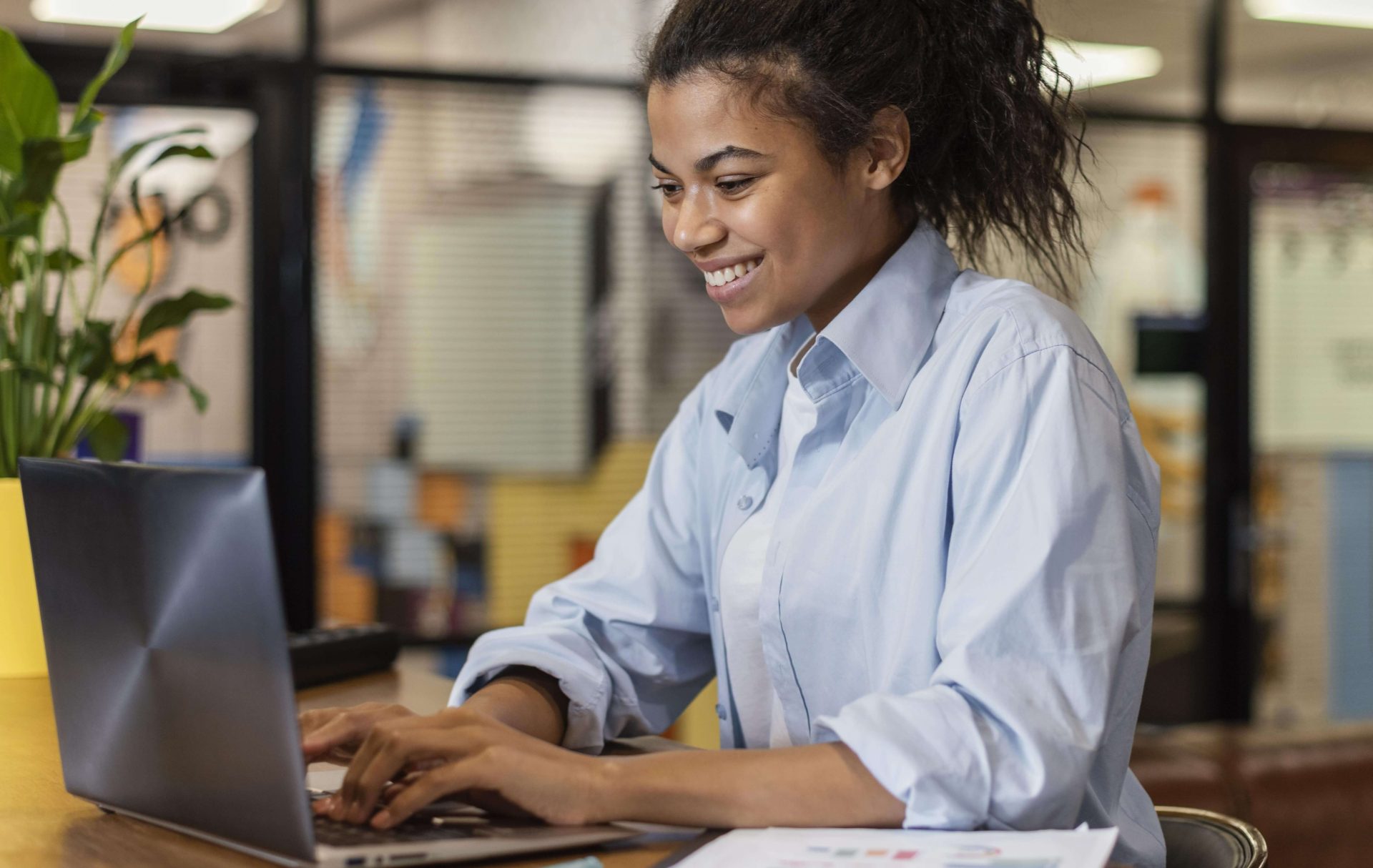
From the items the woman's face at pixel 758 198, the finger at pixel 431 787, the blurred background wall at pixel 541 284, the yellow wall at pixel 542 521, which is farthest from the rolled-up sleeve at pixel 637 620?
the yellow wall at pixel 542 521

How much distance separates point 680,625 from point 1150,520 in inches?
19.4

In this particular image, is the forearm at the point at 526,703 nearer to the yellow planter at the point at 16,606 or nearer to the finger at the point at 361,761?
the finger at the point at 361,761

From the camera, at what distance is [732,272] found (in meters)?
1.32

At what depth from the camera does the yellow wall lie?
364cm

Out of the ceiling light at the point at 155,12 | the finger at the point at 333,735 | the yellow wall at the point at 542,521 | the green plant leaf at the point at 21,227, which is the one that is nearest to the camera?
the finger at the point at 333,735

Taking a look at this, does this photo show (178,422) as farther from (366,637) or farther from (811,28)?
(811,28)

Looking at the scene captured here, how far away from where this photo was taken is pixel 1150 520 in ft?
3.81

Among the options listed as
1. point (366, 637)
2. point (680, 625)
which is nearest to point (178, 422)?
point (366, 637)

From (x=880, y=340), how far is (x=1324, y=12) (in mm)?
3531

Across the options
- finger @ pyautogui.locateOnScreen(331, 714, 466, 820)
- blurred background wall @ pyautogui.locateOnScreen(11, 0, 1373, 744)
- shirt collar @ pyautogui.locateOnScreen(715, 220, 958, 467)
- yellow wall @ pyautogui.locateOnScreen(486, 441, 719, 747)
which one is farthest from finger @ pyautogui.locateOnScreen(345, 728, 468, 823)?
yellow wall @ pyautogui.locateOnScreen(486, 441, 719, 747)

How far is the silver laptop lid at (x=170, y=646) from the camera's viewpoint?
0.81 m

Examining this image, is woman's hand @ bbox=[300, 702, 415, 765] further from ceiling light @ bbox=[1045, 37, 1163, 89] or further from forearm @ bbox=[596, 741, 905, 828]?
ceiling light @ bbox=[1045, 37, 1163, 89]

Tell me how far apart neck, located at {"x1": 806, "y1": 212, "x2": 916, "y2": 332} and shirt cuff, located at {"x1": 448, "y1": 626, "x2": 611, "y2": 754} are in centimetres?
41

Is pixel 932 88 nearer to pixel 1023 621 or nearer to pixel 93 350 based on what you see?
pixel 1023 621
